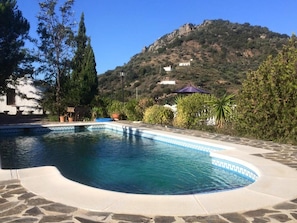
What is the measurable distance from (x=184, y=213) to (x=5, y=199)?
234cm

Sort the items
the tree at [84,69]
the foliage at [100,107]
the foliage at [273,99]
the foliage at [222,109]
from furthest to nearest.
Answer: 1. the tree at [84,69]
2. the foliage at [100,107]
3. the foliage at [222,109]
4. the foliage at [273,99]

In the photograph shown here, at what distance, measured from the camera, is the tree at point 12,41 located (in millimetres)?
17156

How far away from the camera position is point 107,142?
11.3 m

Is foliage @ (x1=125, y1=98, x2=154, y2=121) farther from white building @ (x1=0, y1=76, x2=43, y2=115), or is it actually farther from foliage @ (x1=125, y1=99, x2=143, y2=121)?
white building @ (x1=0, y1=76, x2=43, y2=115)

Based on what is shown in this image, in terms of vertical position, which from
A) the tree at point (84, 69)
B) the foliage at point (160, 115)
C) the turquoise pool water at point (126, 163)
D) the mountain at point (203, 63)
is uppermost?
the mountain at point (203, 63)

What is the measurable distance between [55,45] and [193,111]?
32.6ft

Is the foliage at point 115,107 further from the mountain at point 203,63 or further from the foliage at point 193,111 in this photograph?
the mountain at point 203,63

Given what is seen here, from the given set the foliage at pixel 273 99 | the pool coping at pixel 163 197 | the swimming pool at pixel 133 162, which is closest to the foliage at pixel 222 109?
the foliage at pixel 273 99

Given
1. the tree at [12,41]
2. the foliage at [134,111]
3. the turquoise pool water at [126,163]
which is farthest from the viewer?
the tree at [12,41]

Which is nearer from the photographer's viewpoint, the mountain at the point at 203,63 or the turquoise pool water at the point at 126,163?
the turquoise pool water at the point at 126,163

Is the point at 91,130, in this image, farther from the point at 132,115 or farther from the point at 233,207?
the point at 233,207

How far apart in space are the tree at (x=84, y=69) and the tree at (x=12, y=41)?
2881 mm

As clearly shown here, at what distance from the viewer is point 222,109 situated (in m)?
11.9

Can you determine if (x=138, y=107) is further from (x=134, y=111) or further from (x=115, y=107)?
(x=115, y=107)
